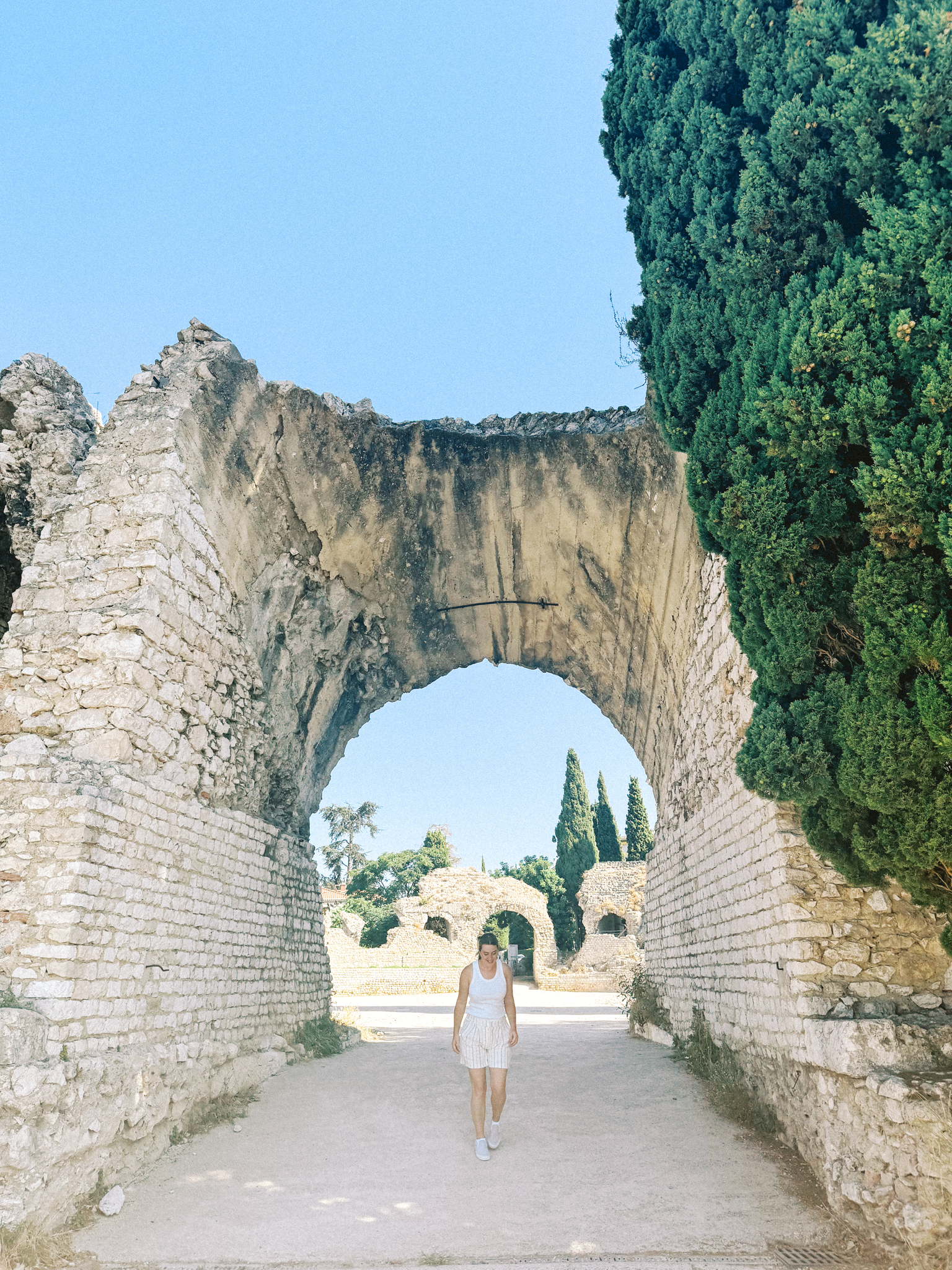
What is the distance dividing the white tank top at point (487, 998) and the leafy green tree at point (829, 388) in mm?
2358

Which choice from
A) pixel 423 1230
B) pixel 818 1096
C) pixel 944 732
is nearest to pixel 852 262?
pixel 944 732

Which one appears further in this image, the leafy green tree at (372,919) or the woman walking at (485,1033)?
the leafy green tree at (372,919)

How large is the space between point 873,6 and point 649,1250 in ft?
22.9

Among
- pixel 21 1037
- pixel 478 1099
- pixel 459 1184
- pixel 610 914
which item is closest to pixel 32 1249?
pixel 21 1037

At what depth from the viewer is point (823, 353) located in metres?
4.06

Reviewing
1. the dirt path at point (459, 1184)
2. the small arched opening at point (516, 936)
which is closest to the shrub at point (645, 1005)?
the dirt path at point (459, 1184)

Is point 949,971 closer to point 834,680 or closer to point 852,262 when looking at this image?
point 834,680

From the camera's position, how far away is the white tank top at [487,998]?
5309 millimetres

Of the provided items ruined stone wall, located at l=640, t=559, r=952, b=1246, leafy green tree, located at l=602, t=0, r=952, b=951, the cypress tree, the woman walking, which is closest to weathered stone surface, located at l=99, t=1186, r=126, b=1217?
the woman walking

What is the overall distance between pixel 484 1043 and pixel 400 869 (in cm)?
3314

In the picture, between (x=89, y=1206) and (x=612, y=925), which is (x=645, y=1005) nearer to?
(x=89, y=1206)

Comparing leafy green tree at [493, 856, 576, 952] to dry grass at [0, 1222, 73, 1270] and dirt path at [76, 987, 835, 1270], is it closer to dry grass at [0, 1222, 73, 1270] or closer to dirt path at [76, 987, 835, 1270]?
dirt path at [76, 987, 835, 1270]

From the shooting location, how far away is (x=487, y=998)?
17.5ft

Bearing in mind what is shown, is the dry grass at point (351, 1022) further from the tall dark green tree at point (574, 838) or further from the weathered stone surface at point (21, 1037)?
the tall dark green tree at point (574, 838)
